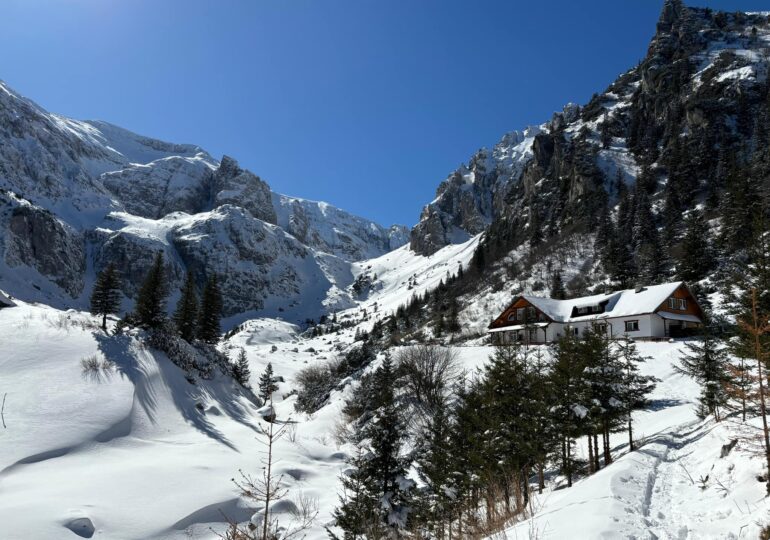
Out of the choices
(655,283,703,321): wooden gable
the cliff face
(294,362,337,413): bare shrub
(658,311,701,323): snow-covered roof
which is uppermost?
the cliff face

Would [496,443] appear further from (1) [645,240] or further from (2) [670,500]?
(1) [645,240]

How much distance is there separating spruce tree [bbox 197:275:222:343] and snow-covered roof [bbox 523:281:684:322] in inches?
1804

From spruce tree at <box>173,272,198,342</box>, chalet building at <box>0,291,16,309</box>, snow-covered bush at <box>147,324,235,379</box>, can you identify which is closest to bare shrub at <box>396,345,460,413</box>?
snow-covered bush at <box>147,324,235,379</box>

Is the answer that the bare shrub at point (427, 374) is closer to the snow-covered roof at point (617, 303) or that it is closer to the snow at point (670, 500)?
the snow-covered roof at point (617, 303)

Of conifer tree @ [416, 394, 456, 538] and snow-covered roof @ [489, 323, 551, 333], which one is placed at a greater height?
snow-covered roof @ [489, 323, 551, 333]

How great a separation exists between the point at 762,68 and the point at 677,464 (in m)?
152

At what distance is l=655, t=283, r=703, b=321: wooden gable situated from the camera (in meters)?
47.5

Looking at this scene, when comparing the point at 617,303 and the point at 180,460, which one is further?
the point at 617,303

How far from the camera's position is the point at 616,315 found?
50344 mm

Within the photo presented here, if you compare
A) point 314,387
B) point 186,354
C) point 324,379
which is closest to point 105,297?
point 186,354

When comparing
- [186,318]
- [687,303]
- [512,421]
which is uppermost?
[687,303]

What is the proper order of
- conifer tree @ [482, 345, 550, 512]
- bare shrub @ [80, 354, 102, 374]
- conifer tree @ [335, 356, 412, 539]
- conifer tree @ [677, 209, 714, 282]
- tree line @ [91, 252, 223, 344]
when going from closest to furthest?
conifer tree @ [335, 356, 412, 539], conifer tree @ [482, 345, 550, 512], bare shrub @ [80, 354, 102, 374], tree line @ [91, 252, 223, 344], conifer tree @ [677, 209, 714, 282]

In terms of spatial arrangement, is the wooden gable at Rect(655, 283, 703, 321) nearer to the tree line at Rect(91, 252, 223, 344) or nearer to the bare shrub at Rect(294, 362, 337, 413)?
the bare shrub at Rect(294, 362, 337, 413)

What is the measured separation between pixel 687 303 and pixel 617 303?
722cm
